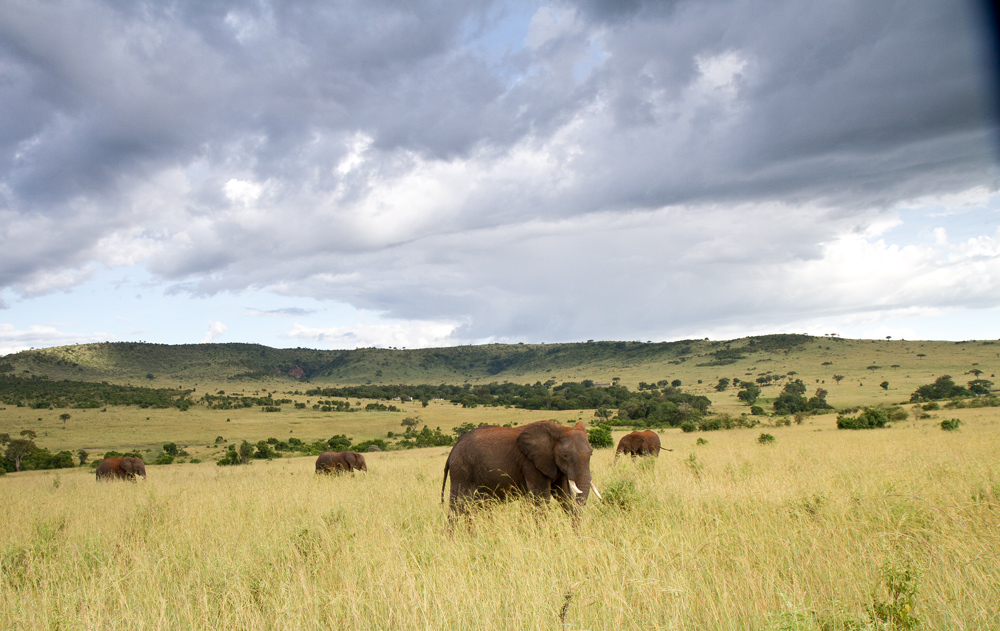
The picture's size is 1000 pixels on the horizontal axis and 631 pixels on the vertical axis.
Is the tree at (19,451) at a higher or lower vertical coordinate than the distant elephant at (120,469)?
lower

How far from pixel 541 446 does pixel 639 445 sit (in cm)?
1107

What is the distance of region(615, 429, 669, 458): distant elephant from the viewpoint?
18.1 m

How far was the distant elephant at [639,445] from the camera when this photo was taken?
59.3 feet

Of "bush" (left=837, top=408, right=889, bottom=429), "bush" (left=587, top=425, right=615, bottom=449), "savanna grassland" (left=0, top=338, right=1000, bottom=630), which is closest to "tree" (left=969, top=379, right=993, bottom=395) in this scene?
"bush" (left=837, top=408, right=889, bottom=429)

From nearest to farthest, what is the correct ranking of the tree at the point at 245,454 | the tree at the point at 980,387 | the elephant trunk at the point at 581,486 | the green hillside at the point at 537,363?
the elephant trunk at the point at 581,486, the tree at the point at 245,454, the tree at the point at 980,387, the green hillside at the point at 537,363

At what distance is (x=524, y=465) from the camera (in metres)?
8.43

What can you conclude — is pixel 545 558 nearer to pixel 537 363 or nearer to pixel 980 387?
pixel 980 387

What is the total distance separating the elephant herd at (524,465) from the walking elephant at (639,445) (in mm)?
10308

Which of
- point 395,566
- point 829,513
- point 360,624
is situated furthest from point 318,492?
point 829,513

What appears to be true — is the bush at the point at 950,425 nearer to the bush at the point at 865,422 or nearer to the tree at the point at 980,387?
the bush at the point at 865,422

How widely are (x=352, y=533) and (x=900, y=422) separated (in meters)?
40.1

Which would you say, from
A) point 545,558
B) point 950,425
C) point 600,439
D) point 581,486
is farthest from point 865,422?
point 545,558

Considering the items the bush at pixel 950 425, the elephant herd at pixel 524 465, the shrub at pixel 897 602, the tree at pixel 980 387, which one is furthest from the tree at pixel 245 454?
the tree at pixel 980 387

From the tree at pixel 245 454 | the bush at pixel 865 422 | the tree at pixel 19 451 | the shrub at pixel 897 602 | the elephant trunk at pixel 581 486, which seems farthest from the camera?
the tree at pixel 19 451
